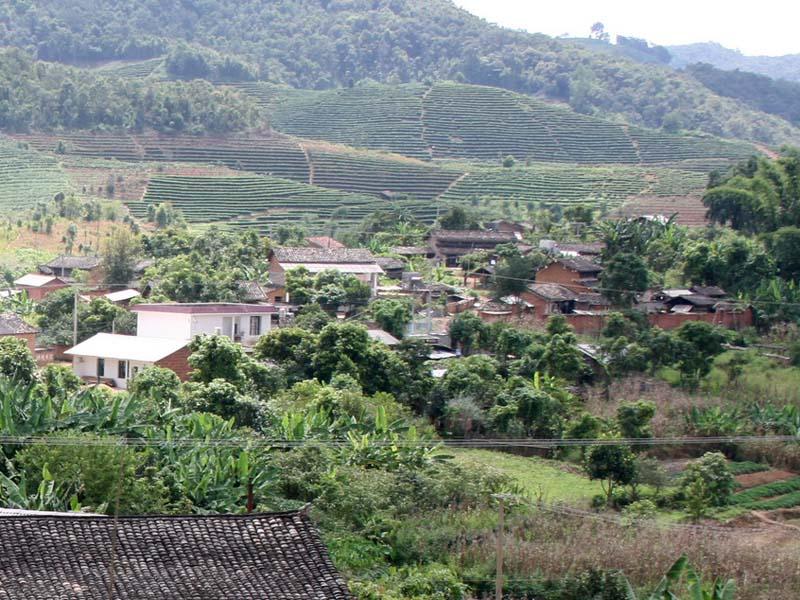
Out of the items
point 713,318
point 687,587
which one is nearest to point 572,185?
point 713,318

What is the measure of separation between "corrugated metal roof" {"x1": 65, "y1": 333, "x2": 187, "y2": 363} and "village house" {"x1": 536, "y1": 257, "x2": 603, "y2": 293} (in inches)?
436

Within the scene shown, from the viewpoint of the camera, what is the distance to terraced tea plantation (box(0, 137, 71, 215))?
53.0 m

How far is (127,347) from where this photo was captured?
27.3 m

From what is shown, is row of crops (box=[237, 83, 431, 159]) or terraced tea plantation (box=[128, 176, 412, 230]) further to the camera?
row of crops (box=[237, 83, 431, 159])

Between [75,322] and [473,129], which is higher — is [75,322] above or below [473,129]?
below

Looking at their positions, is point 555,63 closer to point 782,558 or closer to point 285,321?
point 285,321

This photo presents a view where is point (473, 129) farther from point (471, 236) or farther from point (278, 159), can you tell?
point (471, 236)

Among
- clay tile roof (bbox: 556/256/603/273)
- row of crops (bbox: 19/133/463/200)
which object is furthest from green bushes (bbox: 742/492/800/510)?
row of crops (bbox: 19/133/463/200)

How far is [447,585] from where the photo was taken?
1533 centimetres

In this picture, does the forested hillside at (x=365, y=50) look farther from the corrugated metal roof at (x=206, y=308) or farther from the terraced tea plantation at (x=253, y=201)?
the corrugated metal roof at (x=206, y=308)

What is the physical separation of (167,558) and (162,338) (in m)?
17.9

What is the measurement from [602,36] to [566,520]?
139m

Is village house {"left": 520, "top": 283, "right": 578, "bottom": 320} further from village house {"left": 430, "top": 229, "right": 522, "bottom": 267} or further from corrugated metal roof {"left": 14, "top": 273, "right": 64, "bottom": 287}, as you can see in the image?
corrugated metal roof {"left": 14, "top": 273, "right": 64, "bottom": 287}

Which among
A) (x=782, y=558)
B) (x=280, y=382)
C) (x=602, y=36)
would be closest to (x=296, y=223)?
(x=280, y=382)
